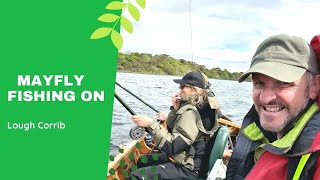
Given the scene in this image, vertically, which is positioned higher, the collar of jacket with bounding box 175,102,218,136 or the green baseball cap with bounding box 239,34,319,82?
the green baseball cap with bounding box 239,34,319,82

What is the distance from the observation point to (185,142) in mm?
4051

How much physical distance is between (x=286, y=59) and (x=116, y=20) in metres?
1.82

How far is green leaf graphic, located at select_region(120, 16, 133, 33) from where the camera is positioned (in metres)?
3.04

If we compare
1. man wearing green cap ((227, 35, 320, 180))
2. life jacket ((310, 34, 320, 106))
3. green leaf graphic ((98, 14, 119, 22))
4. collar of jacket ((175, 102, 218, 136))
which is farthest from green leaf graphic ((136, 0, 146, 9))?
life jacket ((310, 34, 320, 106))

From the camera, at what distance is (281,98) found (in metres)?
1.60

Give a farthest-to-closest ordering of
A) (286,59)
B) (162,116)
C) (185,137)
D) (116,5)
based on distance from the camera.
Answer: (162,116) → (185,137) → (116,5) → (286,59)

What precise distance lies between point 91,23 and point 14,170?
1.42 metres

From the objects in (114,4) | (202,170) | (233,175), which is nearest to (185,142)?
(202,170)

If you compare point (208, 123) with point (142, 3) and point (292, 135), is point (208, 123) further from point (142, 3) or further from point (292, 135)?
point (292, 135)

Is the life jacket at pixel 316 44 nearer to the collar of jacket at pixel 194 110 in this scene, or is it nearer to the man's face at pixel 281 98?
the man's face at pixel 281 98

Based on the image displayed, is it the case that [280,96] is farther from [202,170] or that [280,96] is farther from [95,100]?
[202,170]

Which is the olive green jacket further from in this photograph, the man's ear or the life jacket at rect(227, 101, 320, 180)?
the man's ear

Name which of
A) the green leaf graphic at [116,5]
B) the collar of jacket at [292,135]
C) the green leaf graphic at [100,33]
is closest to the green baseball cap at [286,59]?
the collar of jacket at [292,135]

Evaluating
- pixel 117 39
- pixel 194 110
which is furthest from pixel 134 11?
pixel 194 110
